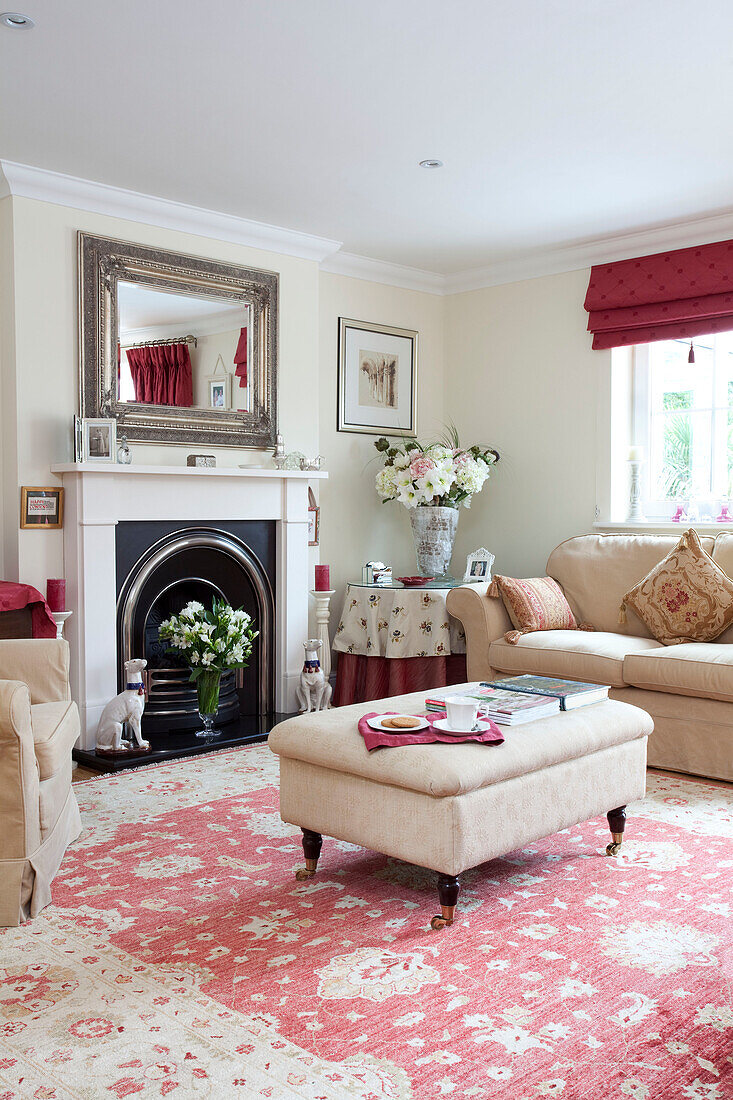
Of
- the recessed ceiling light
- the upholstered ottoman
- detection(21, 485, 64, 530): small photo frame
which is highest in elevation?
the recessed ceiling light

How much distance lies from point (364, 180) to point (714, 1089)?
3.57 m

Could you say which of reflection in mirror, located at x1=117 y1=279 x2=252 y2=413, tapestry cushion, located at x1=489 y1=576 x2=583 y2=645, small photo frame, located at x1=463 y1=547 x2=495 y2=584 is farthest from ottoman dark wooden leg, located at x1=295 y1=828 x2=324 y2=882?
small photo frame, located at x1=463 y1=547 x2=495 y2=584

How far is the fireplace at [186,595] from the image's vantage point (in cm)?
436

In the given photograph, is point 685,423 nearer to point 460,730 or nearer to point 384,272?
point 384,272

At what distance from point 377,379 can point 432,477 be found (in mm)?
867

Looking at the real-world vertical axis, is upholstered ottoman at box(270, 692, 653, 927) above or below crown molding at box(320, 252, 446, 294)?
below

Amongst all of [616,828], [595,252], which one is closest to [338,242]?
[595,252]

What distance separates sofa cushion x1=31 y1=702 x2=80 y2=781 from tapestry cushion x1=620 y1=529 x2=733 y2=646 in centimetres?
256

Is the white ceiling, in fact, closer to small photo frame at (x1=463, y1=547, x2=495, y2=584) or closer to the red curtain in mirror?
the red curtain in mirror

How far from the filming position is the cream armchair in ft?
8.00

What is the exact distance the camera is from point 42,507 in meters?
4.12

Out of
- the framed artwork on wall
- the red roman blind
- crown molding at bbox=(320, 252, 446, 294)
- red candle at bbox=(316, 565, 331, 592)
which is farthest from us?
the framed artwork on wall

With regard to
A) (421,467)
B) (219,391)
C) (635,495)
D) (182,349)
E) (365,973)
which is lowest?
(365,973)

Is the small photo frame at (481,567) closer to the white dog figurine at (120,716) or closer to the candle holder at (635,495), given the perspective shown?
the candle holder at (635,495)
